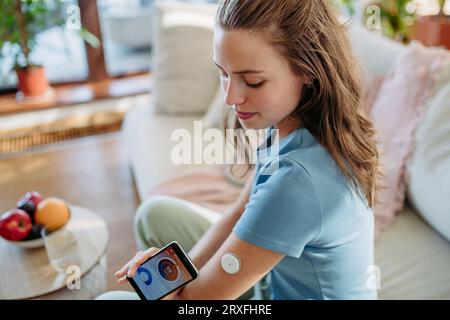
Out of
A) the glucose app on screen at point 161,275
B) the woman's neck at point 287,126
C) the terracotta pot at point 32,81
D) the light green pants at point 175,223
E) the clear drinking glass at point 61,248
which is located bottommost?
the clear drinking glass at point 61,248

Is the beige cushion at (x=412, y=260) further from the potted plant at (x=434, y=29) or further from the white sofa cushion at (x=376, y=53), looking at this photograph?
the potted plant at (x=434, y=29)

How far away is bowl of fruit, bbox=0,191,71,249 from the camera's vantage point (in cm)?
112

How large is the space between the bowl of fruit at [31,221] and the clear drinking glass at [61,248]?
1 cm

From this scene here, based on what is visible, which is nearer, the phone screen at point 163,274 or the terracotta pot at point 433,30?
the phone screen at point 163,274

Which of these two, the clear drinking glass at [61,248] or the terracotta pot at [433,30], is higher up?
the terracotta pot at [433,30]

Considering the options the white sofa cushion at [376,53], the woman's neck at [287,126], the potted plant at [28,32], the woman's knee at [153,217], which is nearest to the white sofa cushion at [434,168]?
the white sofa cushion at [376,53]

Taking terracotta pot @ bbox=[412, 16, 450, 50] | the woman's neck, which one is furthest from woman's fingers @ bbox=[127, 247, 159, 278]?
terracotta pot @ bbox=[412, 16, 450, 50]

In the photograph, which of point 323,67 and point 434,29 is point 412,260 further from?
point 434,29

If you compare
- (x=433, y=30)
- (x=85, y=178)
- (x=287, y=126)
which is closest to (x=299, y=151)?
(x=287, y=126)

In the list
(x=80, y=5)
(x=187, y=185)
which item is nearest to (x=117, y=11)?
(x=80, y=5)

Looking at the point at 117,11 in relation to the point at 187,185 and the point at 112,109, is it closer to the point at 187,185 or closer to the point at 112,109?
the point at 112,109

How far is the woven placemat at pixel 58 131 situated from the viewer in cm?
238

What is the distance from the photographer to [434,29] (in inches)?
68.5
